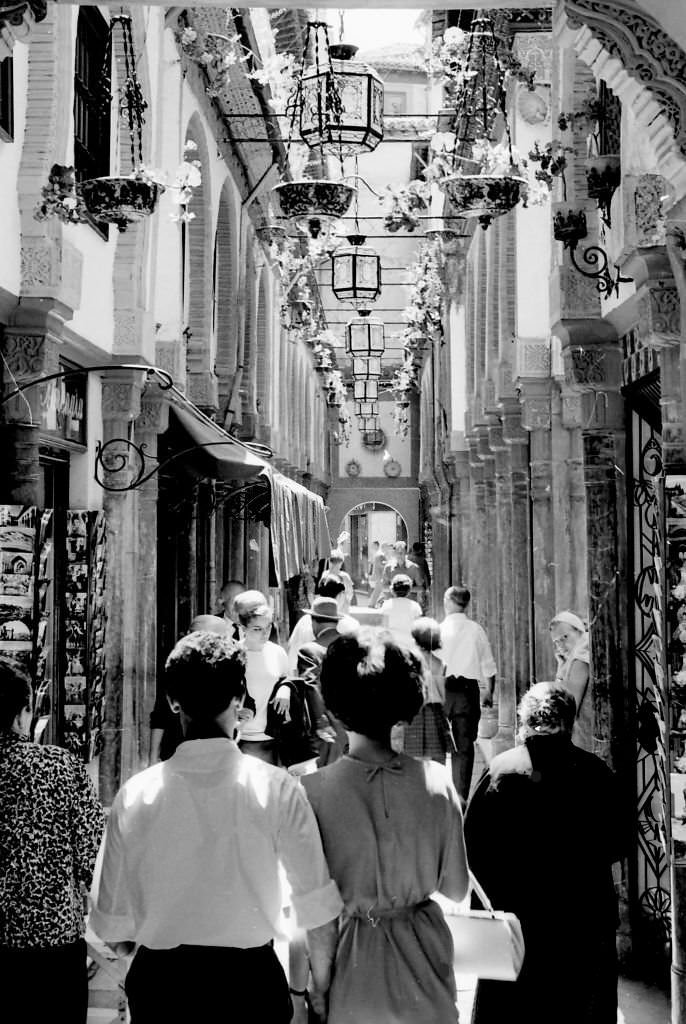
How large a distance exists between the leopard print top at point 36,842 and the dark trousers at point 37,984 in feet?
0.12

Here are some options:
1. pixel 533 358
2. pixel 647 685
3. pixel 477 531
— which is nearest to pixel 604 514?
pixel 647 685

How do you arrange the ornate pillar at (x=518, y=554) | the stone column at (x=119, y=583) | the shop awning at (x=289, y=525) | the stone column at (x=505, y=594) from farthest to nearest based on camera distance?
1. the stone column at (x=505, y=594)
2. the ornate pillar at (x=518, y=554)
3. the shop awning at (x=289, y=525)
4. the stone column at (x=119, y=583)

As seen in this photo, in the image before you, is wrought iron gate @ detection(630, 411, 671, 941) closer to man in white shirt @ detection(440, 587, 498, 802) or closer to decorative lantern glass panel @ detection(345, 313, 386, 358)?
man in white shirt @ detection(440, 587, 498, 802)

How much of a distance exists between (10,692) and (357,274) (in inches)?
399

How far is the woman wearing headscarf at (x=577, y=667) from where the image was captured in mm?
6832

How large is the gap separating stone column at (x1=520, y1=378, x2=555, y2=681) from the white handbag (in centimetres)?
800

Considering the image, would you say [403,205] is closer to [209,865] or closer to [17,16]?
[17,16]

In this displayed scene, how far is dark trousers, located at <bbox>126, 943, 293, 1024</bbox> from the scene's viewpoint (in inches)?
111

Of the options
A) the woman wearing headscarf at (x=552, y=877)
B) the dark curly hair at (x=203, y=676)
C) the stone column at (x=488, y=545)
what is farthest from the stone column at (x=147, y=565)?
the dark curly hair at (x=203, y=676)

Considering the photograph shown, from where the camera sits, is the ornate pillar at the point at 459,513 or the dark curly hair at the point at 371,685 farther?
the ornate pillar at the point at 459,513

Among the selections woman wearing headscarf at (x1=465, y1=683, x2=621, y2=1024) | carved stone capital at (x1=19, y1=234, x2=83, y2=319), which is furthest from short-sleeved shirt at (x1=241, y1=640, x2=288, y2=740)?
woman wearing headscarf at (x1=465, y1=683, x2=621, y2=1024)

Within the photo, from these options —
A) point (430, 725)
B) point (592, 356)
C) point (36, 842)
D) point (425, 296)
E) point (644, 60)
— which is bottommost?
point (430, 725)

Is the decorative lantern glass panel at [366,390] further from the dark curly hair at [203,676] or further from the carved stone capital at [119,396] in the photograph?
the dark curly hair at [203,676]

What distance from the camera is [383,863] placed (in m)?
2.95
